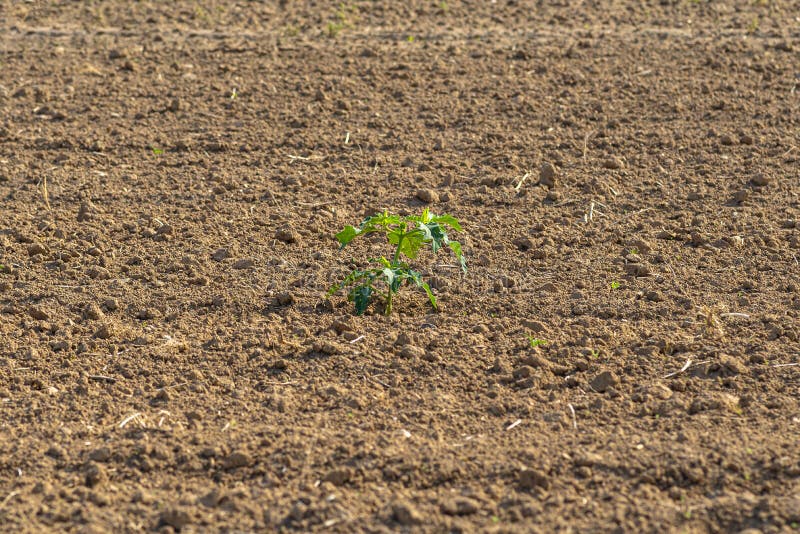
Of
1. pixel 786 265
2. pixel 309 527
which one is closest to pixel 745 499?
pixel 309 527

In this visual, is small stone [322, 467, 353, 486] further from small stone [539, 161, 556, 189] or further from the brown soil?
small stone [539, 161, 556, 189]

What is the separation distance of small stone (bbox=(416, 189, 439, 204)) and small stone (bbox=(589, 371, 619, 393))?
5.58 feet

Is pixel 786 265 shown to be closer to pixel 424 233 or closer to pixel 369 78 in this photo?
pixel 424 233

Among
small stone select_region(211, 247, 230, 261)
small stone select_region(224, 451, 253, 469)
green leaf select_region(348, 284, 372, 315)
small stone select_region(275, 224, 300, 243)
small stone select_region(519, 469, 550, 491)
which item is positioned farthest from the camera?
small stone select_region(275, 224, 300, 243)

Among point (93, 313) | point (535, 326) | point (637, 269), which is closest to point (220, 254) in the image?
point (93, 313)

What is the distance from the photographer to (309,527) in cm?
319

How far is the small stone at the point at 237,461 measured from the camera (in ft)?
11.4

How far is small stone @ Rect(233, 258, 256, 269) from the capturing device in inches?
188

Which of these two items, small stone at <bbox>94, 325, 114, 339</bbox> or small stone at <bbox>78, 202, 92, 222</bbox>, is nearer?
small stone at <bbox>94, 325, 114, 339</bbox>

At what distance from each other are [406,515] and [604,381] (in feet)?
3.62

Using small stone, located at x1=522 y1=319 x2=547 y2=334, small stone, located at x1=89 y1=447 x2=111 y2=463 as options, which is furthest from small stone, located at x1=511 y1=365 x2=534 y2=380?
small stone, located at x1=89 y1=447 x2=111 y2=463

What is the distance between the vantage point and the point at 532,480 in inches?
132

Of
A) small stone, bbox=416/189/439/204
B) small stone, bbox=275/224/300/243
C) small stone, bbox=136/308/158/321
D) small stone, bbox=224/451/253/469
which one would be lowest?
small stone, bbox=224/451/253/469

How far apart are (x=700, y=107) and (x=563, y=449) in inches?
134
